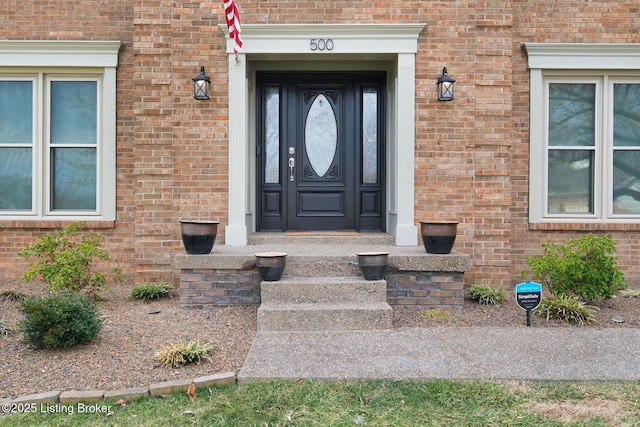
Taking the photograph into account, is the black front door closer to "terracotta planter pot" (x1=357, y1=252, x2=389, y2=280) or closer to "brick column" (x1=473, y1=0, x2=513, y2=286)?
"brick column" (x1=473, y1=0, x2=513, y2=286)

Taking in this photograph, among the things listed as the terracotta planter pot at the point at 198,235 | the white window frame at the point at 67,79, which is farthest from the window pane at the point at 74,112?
the terracotta planter pot at the point at 198,235

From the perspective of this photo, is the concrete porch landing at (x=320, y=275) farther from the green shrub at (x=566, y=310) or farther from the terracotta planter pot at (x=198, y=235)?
the green shrub at (x=566, y=310)

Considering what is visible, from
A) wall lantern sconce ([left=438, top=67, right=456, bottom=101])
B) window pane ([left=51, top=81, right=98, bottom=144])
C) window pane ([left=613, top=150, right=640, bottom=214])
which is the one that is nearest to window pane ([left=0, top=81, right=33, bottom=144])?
window pane ([left=51, top=81, right=98, bottom=144])

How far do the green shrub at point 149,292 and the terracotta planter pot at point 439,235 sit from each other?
3114 millimetres

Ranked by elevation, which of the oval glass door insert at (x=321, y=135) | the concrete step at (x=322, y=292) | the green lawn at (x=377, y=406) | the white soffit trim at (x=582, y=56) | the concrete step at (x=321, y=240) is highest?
the white soffit trim at (x=582, y=56)

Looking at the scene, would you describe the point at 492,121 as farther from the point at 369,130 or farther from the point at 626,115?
the point at 626,115

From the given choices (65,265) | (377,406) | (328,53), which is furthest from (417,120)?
(65,265)

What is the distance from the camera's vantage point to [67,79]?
273 inches

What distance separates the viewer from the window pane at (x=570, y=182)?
22.9 ft

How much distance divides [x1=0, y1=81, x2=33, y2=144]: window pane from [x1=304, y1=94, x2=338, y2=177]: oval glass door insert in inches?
152

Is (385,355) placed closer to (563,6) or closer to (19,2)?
(563,6)

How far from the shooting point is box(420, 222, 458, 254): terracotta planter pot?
533 centimetres

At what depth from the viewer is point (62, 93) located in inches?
274

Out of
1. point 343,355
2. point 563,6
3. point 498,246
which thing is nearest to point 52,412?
point 343,355
